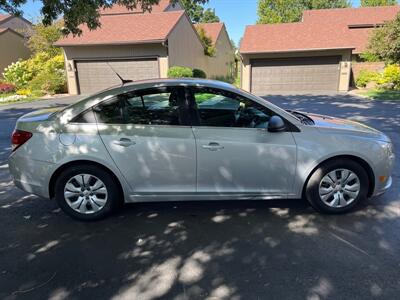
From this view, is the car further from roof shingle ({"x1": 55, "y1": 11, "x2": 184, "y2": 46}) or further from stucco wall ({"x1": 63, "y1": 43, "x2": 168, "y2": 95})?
stucco wall ({"x1": 63, "y1": 43, "x2": 168, "y2": 95})

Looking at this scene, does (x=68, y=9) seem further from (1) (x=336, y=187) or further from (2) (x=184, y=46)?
(2) (x=184, y=46)

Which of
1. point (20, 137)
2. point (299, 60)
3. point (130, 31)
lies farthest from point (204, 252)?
point (299, 60)

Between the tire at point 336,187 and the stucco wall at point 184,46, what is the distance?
18.3 metres

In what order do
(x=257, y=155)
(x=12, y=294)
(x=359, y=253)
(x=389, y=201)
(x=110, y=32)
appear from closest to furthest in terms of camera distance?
(x=12, y=294) < (x=359, y=253) < (x=257, y=155) < (x=389, y=201) < (x=110, y=32)

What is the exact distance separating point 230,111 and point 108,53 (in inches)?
762

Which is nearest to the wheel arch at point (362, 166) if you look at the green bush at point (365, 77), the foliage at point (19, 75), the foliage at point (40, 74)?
the green bush at point (365, 77)

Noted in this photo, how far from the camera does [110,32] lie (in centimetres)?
2222

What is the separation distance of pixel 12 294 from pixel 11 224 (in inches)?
58.1

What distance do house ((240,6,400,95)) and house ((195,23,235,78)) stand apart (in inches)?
343

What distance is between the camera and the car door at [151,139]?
3.93 m

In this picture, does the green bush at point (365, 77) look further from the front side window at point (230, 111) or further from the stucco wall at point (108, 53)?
the front side window at point (230, 111)

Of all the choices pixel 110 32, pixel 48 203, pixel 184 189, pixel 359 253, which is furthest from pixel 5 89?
pixel 359 253

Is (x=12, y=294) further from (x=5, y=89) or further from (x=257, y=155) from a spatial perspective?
(x=5, y=89)

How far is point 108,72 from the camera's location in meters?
22.0
